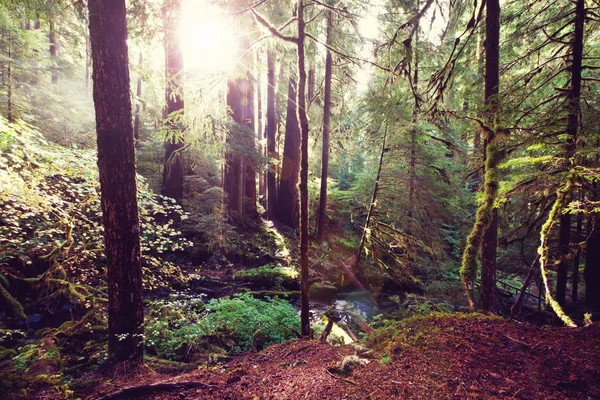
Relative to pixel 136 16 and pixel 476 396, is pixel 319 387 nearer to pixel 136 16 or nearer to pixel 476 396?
pixel 476 396

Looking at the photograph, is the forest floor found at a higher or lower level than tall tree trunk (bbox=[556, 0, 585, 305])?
lower

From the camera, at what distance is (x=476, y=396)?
2.22 metres

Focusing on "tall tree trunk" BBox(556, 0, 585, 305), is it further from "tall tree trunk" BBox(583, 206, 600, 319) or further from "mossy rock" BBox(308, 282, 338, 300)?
"mossy rock" BBox(308, 282, 338, 300)

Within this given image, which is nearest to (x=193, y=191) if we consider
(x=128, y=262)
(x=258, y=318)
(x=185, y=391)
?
(x=258, y=318)

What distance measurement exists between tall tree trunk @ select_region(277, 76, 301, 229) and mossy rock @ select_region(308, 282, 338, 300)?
6.25 m

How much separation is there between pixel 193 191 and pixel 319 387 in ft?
38.4

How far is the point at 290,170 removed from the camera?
1617 centimetres

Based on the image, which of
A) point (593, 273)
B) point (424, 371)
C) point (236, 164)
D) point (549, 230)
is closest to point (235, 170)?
point (236, 164)

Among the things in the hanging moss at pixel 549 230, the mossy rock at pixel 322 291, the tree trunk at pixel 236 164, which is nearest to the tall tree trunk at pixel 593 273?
the hanging moss at pixel 549 230

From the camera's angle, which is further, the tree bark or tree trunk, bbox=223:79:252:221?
tree trunk, bbox=223:79:252:221

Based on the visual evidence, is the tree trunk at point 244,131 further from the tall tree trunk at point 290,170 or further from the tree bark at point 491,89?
the tree bark at point 491,89

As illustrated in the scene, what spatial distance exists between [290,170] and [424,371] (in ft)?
45.7

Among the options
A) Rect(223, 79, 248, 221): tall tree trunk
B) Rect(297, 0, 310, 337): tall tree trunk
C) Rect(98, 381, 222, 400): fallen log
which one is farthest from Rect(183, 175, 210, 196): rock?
Rect(98, 381, 222, 400): fallen log

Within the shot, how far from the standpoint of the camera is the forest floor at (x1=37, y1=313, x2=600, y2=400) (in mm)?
2361
